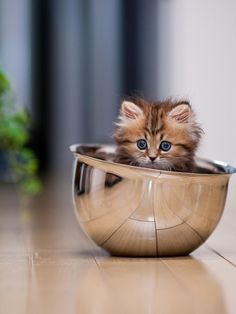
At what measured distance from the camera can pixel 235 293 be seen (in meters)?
1.73

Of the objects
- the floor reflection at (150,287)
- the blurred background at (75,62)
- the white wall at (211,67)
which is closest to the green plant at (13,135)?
the white wall at (211,67)

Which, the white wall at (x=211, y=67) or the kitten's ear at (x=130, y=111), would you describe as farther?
the white wall at (x=211, y=67)

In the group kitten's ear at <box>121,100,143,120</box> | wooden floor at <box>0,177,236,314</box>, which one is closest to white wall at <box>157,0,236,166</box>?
wooden floor at <box>0,177,236,314</box>

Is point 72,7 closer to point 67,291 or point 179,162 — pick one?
point 179,162

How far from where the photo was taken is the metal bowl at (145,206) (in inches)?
82.4

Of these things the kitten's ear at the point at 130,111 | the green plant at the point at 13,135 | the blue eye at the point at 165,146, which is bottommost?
the green plant at the point at 13,135

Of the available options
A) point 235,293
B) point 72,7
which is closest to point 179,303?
point 235,293

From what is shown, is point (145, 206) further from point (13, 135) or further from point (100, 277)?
point (13, 135)

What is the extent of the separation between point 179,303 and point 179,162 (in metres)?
0.62

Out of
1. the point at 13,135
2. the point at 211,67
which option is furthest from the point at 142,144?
the point at 211,67

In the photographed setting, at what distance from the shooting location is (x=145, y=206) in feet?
6.91

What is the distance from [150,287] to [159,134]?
1.67 ft

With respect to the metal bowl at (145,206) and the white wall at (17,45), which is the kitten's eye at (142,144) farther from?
the white wall at (17,45)

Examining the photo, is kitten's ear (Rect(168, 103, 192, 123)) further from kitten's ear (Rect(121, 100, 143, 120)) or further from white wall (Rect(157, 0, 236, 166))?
white wall (Rect(157, 0, 236, 166))
